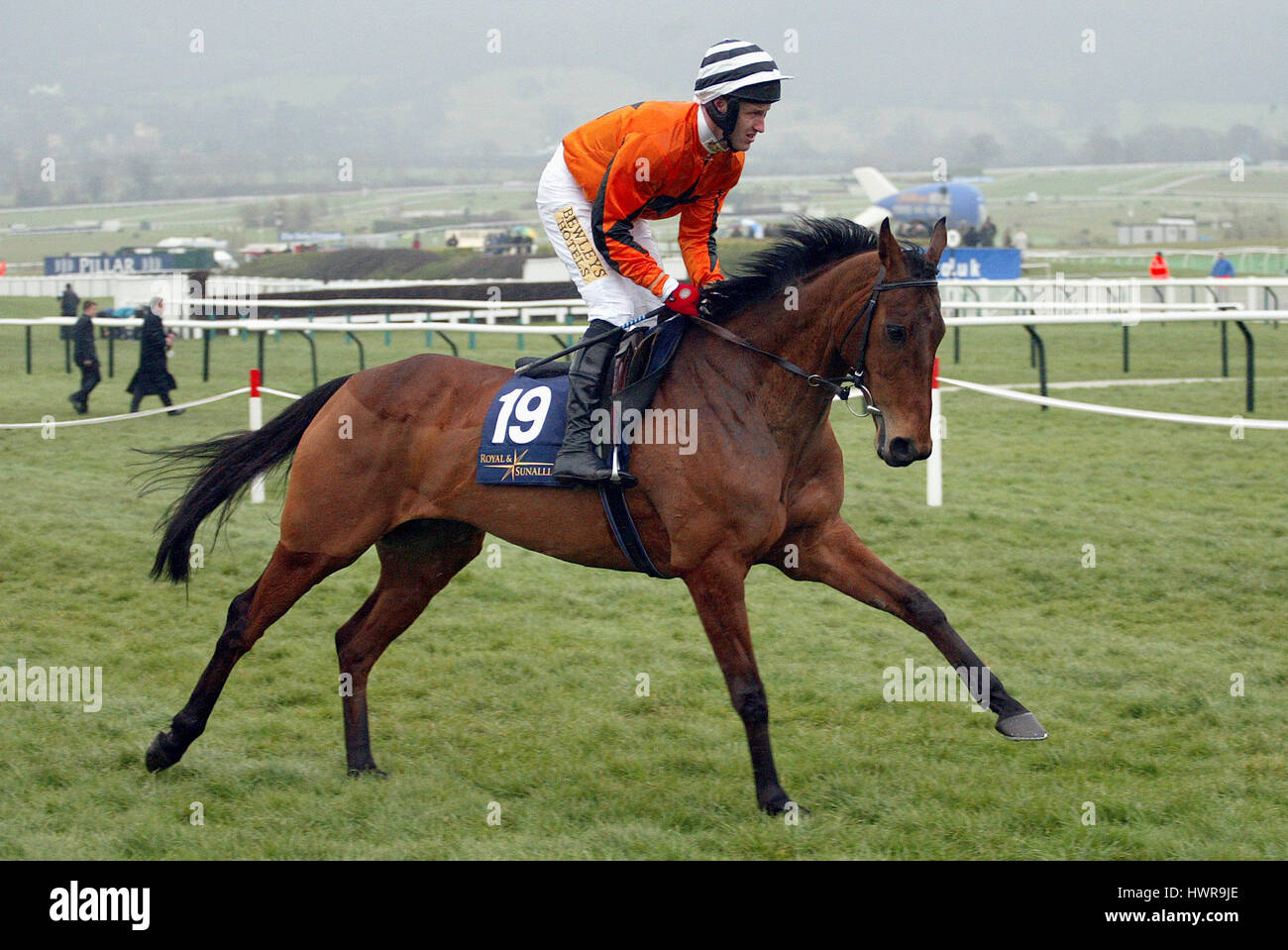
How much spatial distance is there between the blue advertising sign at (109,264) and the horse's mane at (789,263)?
38.3 m

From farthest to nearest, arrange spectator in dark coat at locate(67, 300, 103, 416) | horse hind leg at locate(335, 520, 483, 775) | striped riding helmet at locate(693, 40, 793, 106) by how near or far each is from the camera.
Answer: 1. spectator in dark coat at locate(67, 300, 103, 416)
2. horse hind leg at locate(335, 520, 483, 775)
3. striped riding helmet at locate(693, 40, 793, 106)

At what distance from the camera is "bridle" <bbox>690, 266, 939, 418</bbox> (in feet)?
12.8

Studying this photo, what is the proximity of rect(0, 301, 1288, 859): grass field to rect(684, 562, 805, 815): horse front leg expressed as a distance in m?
0.13

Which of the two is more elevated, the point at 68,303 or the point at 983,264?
the point at 983,264

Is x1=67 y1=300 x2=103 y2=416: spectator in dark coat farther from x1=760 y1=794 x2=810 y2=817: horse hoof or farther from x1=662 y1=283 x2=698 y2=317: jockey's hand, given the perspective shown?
x1=760 y1=794 x2=810 y2=817: horse hoof

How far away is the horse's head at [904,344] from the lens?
3.82 m

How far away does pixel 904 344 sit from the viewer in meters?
3.84

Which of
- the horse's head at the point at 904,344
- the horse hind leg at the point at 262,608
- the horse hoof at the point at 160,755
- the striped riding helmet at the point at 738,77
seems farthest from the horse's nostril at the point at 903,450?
the horse hoof at the point at 160,755

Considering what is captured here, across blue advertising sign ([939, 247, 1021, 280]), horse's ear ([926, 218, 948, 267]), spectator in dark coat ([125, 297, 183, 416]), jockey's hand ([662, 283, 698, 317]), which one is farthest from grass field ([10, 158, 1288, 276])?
horse's ear ([926, 218, 948, 267])

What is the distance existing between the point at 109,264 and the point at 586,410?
41368 mm

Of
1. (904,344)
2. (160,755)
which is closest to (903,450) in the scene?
(904,344)

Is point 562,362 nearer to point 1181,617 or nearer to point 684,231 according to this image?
point 684,231

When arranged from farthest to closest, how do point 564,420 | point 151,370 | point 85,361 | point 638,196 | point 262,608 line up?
point 85,361 < point 151,370 < point 262,608 < point 564,420 < point 638,196

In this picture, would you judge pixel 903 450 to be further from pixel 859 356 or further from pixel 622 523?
pixel 622 523
